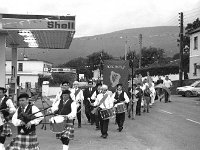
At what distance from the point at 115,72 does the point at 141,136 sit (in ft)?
19.3

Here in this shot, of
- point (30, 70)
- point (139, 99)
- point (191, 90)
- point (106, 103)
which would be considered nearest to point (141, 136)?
point (106, 103)

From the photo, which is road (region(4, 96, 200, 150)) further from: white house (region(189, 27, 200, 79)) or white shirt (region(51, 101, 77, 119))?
white house (region(189, 27, 200, 79))

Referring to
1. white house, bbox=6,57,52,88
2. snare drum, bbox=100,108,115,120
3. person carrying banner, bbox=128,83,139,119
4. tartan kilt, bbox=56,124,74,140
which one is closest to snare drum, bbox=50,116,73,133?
tartan kilt, bbox=56,124,74,140

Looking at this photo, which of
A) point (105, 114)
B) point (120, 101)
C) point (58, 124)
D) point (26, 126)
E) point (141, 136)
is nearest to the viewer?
point (26, 126)

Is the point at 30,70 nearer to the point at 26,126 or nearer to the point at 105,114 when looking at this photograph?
the point at 105,114

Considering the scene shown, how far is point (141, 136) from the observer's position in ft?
41.8

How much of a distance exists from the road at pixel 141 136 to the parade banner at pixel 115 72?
1.94 metres

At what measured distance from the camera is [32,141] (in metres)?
7.39

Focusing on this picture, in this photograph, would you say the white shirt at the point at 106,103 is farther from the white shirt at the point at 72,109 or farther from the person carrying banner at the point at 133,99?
the person carrying banner at the point at 133,99

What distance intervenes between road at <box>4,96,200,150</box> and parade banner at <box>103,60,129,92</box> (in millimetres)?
1942

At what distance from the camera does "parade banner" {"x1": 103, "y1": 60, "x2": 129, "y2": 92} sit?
59.5ft

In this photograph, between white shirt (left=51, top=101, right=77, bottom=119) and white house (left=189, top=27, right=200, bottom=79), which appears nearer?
white shirt (left=51, top=101, right=77, bottom=119)

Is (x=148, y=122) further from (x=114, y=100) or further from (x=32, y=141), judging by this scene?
(x=32, y=141)

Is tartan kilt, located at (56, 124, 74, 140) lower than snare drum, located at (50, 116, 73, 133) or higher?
lower
